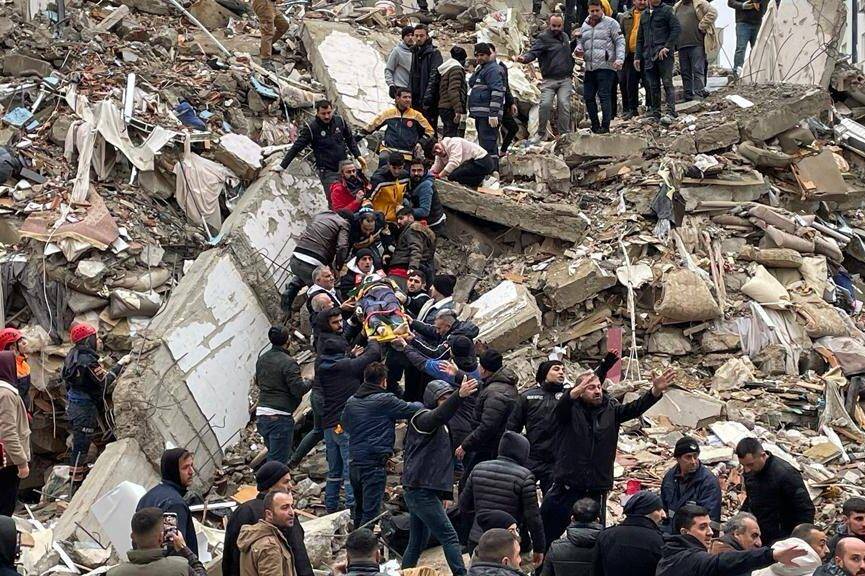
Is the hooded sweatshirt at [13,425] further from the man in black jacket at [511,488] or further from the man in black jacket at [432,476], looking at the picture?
the man in black jacket at [511,488]

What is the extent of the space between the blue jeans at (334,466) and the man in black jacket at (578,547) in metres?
3.31

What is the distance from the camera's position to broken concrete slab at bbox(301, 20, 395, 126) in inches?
790

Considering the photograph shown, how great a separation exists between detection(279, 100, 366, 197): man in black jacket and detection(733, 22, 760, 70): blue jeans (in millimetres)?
7267

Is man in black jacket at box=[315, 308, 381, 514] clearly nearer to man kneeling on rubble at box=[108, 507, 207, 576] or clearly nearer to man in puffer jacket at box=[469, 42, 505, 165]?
man kneeling on rubble at box=[108, 507, 207, 576]

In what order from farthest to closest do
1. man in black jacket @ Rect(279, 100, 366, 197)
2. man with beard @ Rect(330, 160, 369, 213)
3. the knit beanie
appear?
man in black jacket @ Rect(279, 100, 366, 197), man with beard @ Rect(330, 160, 369, 213), the knit beanie

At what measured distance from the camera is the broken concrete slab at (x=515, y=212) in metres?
16.7

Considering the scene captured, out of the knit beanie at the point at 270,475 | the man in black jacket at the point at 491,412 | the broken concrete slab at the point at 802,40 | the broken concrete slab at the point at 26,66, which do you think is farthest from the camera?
the broken concrete slab at the point at 802,40

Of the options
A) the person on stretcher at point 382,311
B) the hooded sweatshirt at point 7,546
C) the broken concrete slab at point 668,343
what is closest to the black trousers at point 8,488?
the hooded sweatshirt at point 7,546

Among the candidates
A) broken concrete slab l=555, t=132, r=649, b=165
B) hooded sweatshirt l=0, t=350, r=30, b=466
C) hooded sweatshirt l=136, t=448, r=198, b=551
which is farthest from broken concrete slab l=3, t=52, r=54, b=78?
hooded sweatshirt l=136, t=448, r=198, b=551

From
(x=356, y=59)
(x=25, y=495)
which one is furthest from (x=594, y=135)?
(x=25, y=495)

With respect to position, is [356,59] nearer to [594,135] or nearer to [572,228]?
[594,135]

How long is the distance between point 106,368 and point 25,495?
180 centimetres

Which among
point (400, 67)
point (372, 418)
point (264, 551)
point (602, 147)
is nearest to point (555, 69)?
point (602, 147)

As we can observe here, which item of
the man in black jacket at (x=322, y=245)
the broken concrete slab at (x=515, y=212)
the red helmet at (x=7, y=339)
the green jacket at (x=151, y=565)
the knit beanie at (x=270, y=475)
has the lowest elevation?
the broken concrete slab at (x=515, y=212)
